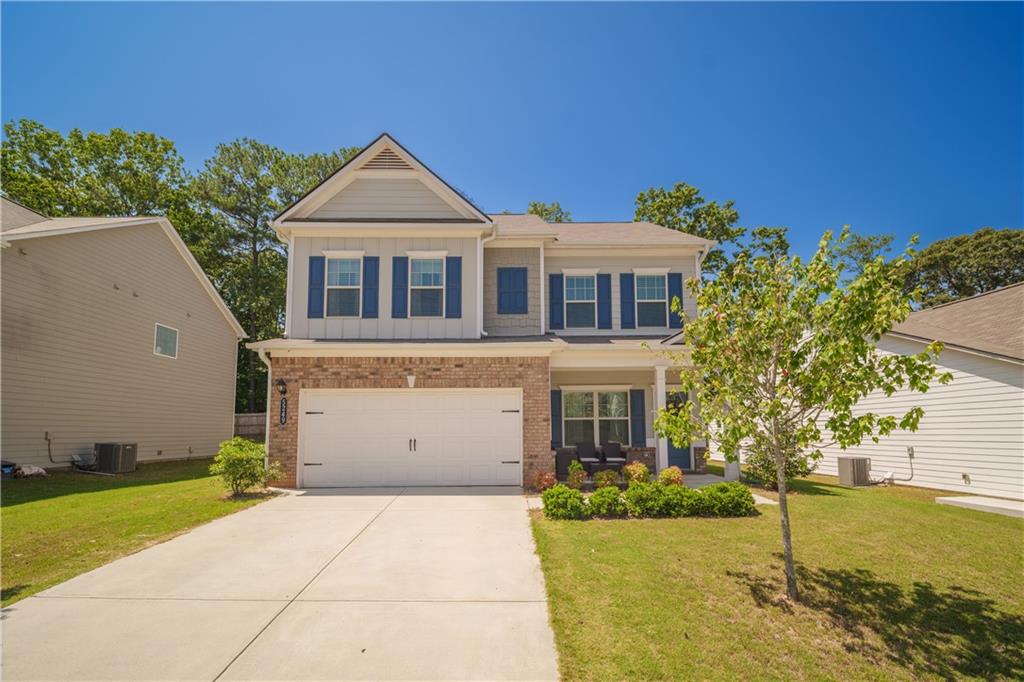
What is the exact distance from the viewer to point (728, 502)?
871cm

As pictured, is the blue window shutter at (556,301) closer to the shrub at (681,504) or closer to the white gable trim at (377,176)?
the white gable trim at (377,176)

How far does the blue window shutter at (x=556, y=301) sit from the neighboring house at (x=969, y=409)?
25.5ft

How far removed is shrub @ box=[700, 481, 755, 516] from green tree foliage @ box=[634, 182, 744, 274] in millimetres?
21035

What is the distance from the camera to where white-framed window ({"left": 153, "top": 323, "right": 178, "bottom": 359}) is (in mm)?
17266

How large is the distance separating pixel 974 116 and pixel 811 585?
17976 mm

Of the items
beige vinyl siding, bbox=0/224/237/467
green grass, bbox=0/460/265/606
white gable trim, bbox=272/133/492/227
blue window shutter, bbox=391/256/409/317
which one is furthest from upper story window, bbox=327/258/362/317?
beige vinyl siding, bbox=0/224/237/467

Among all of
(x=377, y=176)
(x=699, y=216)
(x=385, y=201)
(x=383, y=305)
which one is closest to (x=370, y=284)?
(x=383, y=305)

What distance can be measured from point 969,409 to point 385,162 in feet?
52.0

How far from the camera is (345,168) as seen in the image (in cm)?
1340

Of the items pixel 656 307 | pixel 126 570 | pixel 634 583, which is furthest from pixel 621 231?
pixel 126 570

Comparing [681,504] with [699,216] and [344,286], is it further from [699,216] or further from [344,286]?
[699,216]

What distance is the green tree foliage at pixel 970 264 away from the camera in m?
30.2

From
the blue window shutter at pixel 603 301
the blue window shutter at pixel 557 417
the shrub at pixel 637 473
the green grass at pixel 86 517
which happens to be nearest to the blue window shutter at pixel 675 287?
the blue window shutter at pixel 603 301

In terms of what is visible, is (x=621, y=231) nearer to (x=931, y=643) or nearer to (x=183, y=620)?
(x=931, y=643)
